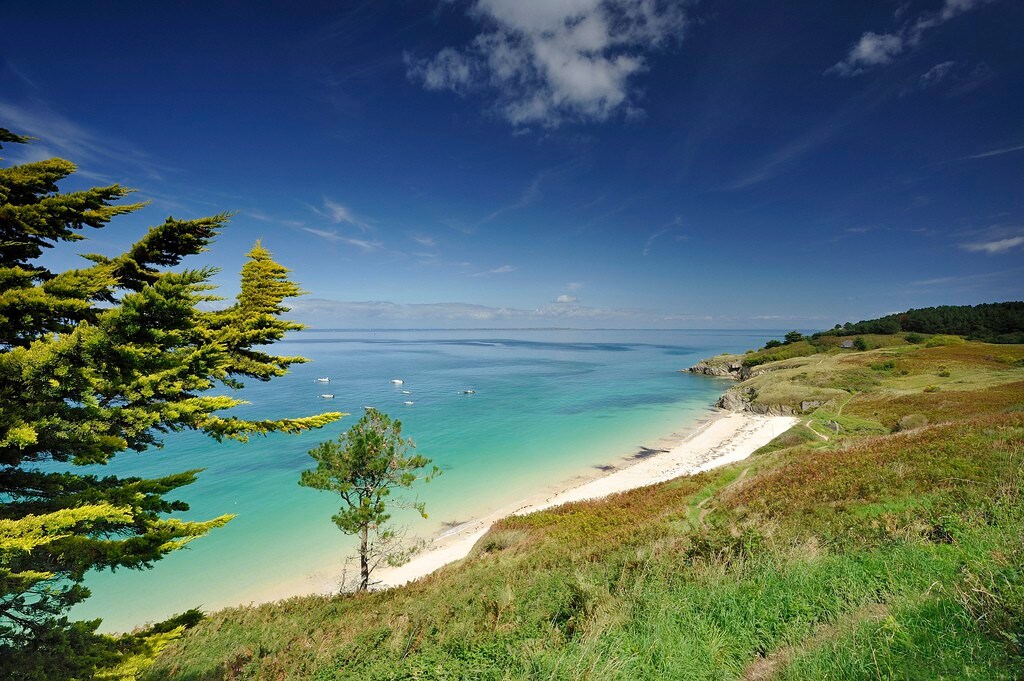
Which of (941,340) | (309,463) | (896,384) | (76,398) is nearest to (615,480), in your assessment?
(309,463)

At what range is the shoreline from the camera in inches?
746

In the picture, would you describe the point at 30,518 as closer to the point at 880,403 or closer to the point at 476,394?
the point at 880,403

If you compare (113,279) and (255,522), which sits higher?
(113,279)

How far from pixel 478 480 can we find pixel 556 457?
9361mm

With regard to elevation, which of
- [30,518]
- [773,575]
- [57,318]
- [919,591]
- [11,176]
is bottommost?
[773,575]

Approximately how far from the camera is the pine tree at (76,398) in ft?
19.7

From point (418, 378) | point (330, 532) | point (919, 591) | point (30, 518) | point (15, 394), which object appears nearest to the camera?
point (919, 591)

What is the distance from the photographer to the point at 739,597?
5996 millimetres

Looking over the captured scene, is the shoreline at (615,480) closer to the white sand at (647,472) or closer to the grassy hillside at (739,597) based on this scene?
the white sand at (647,472)

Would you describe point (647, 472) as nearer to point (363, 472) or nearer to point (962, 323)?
point (363, 472)

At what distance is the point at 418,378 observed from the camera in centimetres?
9725

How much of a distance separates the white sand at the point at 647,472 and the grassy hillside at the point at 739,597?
765 centimetres

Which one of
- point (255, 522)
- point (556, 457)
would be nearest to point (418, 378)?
point (556, 457)

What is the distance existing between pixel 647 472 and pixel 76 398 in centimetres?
3428
